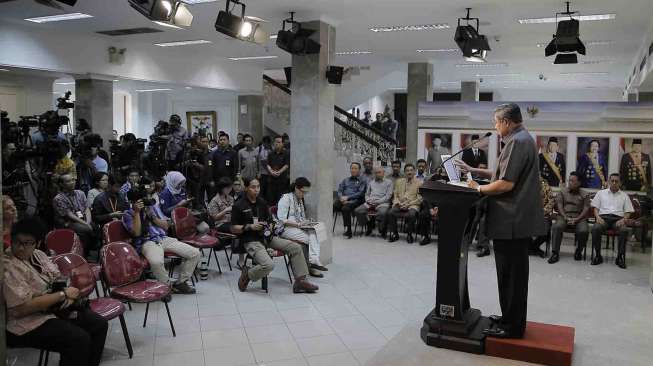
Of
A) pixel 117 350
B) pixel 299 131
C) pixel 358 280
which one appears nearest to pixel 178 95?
pixel 299 131

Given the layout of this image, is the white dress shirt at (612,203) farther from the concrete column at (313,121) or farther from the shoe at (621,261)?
the concrete column at (313,121)

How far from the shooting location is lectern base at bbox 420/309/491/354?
4.29 m

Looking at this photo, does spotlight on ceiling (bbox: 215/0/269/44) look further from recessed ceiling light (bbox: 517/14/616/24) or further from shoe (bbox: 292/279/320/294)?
recessed ceiling light (bbox: 517/14/616/24)

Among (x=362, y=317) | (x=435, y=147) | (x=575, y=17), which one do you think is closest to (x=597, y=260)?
(x=575, y=17)

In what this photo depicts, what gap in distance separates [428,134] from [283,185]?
2.83 m

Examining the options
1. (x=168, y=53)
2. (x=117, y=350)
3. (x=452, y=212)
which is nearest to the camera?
(x=452, y=212)

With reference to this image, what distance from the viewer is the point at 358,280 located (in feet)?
23.1

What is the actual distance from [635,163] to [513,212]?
20.5ft

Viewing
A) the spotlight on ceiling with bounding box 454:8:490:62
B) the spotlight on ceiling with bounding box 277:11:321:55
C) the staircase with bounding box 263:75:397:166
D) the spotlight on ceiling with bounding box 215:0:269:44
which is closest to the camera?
the spotlight on ceiling with bounding box 215:0:269:44

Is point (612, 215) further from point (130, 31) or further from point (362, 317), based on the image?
point (130, 31)

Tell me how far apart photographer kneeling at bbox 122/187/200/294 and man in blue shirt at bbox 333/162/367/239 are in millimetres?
3941

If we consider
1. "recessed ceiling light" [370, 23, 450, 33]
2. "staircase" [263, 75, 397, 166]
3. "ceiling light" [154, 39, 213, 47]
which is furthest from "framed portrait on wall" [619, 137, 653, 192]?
"ceiling light" [154, 39, 213, 47]

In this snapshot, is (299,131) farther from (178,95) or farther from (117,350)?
(178,95)

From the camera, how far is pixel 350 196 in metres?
10.1
